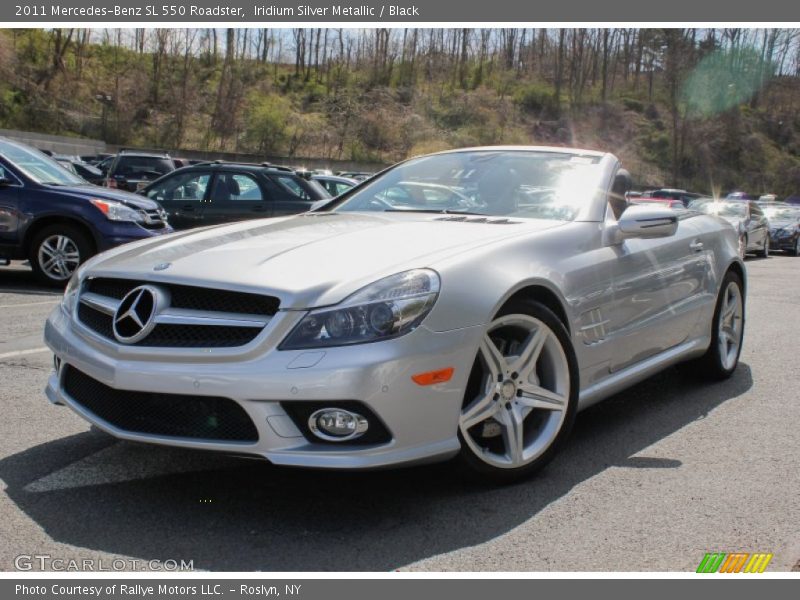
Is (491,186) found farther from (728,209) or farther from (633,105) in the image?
(633,105)

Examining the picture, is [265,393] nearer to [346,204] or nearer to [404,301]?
[404,301]

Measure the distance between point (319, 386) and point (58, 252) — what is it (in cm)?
811

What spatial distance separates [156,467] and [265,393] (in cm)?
106

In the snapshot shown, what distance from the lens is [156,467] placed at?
3.82m

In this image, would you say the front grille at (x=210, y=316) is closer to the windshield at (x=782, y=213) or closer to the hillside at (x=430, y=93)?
the windshield at (x=782, y=213)

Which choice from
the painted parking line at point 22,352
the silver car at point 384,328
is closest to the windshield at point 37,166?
the painted parking line at point 22,352

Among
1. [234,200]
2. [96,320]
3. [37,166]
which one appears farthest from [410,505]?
[234,200]

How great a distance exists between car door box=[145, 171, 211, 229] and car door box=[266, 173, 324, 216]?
98 centimetres

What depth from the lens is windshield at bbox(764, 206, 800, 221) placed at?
24484mm

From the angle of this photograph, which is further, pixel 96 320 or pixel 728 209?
pixel 728 209

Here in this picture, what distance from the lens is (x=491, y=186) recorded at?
4648mm

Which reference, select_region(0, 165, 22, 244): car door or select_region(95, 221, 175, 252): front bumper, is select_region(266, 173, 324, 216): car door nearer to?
select_region(95, 221, 175, 252): front bumper

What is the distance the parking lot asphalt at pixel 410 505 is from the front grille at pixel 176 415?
33cm

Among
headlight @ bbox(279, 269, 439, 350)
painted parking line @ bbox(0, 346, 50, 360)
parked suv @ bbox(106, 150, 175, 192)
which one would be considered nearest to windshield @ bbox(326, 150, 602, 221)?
headlight @ bbox(279, 269, 439, 350)
